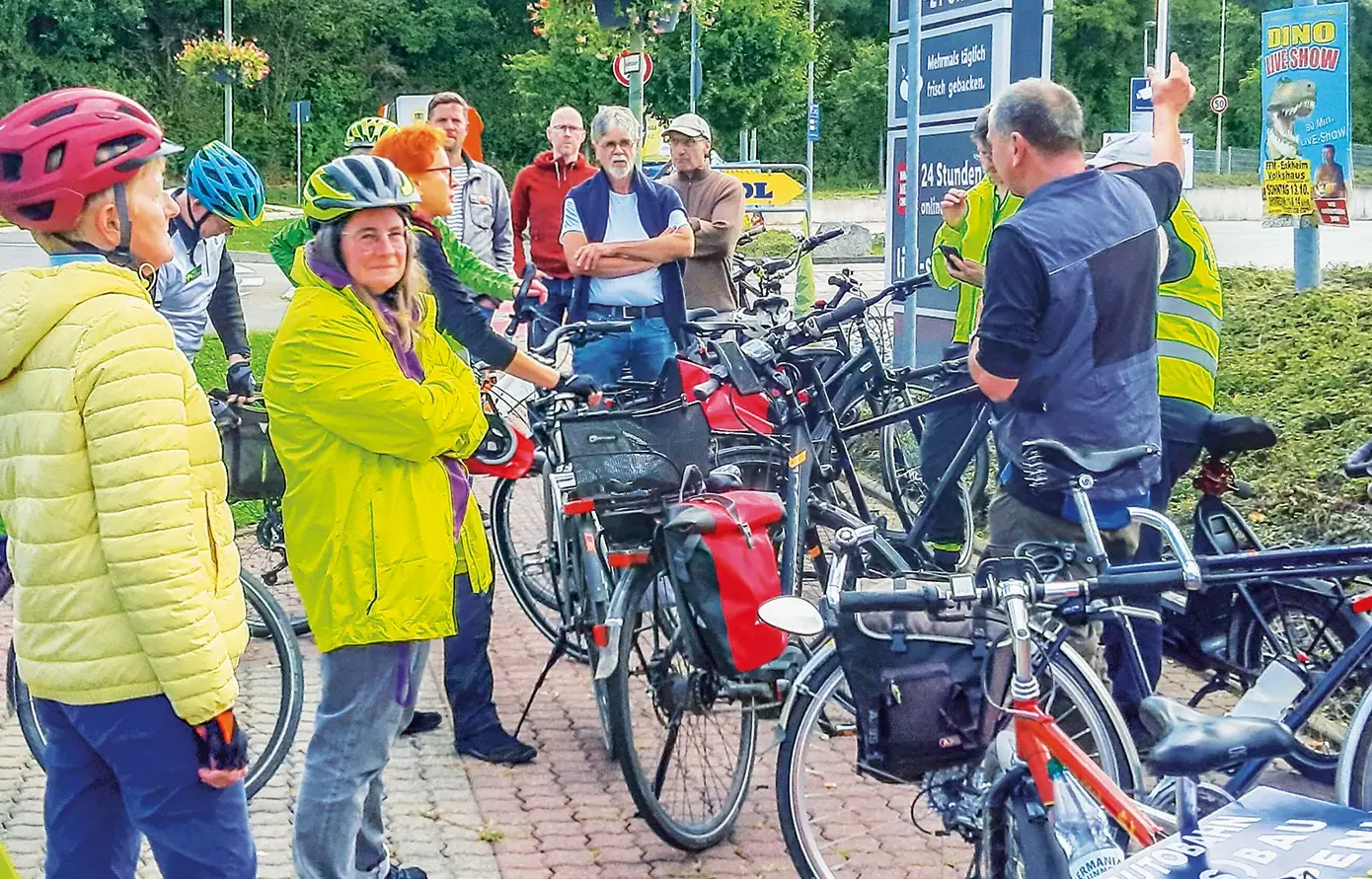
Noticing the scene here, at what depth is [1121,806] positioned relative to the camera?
2.87 meters

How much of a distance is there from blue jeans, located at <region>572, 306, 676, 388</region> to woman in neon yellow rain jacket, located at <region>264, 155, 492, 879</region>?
11.2 ft

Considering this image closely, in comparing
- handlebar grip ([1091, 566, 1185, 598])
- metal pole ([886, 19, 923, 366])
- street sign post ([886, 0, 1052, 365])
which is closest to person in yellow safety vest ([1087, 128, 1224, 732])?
handlebar grip ([1091, 566, 1185, 598])

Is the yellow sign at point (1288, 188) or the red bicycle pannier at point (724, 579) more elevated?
the yellow sign at point (1288, 188)

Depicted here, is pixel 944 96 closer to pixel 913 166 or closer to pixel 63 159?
pixel 913 166

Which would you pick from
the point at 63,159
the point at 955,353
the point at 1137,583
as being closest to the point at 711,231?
the point at 955,353

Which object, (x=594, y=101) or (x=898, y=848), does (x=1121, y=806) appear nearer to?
(x=898, y=848)

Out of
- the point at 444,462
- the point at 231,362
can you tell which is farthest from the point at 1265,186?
the point at 444,462

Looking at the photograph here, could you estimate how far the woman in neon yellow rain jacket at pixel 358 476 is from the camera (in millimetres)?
3604

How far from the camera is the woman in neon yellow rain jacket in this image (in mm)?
3604

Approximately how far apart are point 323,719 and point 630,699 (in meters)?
1.03

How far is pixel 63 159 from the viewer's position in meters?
→ 2.79

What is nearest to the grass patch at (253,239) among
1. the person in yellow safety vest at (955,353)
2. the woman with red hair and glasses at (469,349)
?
the person in yellow safety vest at (955,353)

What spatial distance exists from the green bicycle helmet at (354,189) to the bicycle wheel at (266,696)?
1.47m

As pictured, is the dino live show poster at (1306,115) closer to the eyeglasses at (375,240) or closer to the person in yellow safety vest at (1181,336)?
the person in yellow safety vest at (1181,336)
